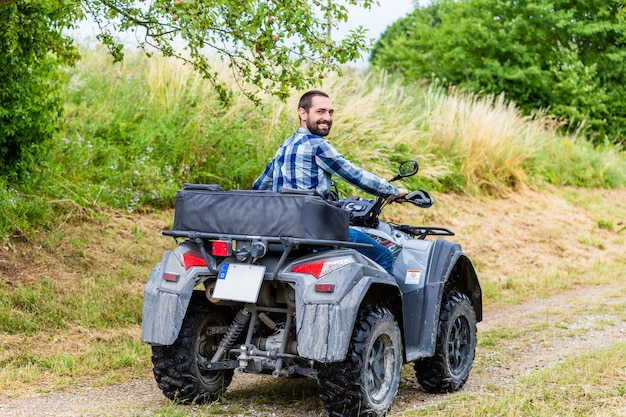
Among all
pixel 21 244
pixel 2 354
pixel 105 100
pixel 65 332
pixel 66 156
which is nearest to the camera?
pixel 2 354

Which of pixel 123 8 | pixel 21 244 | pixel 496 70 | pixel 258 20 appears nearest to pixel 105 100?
pixel 21 244

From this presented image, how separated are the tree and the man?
1.26 metres

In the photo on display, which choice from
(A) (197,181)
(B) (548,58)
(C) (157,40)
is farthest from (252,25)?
(B) (548,58)

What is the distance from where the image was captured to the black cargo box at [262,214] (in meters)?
4.77

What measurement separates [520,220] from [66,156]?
24.3 ft

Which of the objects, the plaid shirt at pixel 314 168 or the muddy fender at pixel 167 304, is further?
the plaid shirt at pixel 314 168

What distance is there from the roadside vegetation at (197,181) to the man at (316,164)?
1380 mm

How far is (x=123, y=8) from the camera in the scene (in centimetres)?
741

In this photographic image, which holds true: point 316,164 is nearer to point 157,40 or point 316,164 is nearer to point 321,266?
point 321,266

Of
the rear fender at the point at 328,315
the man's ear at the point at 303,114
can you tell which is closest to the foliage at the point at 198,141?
the man's ear at the point at 303,114

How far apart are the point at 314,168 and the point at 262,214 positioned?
61 cm

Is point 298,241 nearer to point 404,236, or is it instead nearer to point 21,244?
point 404,236

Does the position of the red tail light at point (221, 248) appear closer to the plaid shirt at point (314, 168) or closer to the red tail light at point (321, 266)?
the red tail light at point (321, 266)

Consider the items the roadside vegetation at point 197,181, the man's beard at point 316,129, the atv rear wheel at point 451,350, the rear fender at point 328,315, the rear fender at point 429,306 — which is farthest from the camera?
the roadside vegetation at point 197,181
